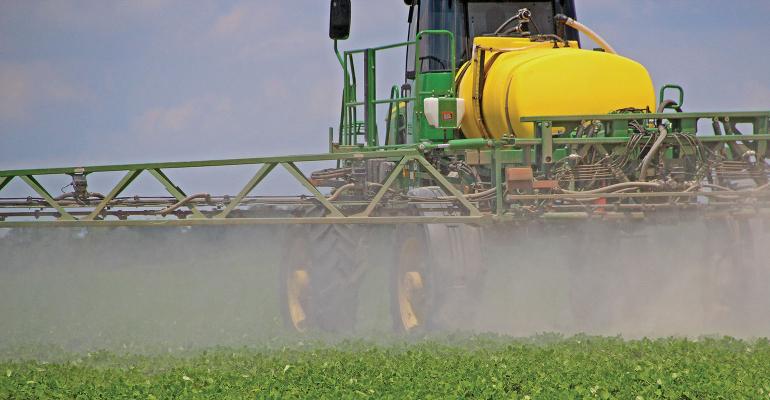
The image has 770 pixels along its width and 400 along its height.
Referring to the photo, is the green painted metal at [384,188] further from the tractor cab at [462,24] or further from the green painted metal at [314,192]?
the tractor cab at [462,24]

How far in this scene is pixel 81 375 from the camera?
9.20 m

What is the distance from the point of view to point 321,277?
12586 mm

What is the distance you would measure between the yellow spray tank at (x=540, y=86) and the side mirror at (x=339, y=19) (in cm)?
143

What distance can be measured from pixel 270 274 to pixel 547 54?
163 inches

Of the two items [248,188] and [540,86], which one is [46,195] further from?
[540,86]

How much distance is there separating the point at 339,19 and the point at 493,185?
239 centimetres

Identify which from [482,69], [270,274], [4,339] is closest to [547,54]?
[482,69]

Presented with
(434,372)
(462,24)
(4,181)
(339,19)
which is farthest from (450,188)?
(4,181)

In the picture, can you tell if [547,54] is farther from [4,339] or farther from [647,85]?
[4,339]

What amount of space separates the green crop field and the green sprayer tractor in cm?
121

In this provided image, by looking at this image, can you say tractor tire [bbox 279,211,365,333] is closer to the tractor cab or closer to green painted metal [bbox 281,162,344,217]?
green painted metal [bbox 281,162,344,217]

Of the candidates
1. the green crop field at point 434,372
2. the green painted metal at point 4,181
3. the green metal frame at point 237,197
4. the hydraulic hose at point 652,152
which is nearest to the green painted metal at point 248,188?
the green metal frame at point 237,197

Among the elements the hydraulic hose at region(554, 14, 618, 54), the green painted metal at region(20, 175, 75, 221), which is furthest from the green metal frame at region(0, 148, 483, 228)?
the hydraulic hose at region(554, 14, 618, 54)

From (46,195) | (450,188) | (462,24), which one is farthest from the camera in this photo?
(46,195)
